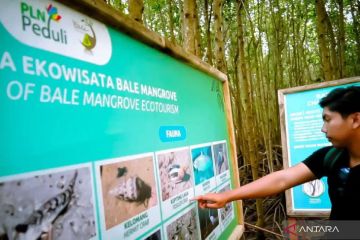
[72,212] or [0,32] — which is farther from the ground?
[0,32]

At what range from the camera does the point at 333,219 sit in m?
1.49

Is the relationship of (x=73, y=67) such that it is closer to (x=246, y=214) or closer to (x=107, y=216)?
(x=107, y=216)

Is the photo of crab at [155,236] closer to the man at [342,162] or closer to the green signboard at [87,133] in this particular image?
the green signboard at [87,133]

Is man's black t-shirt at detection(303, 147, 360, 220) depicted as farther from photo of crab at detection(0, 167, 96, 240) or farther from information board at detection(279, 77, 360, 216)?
photo of crab at detection(0, 167, 96, 240)

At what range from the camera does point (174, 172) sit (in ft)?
3.76

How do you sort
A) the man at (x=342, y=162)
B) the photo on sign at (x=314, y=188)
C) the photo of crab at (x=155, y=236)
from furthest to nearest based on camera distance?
1. the photo on sign at (x=314, y=188)
2. the man at (x=342, y=162)
3. the photo of crab at (x=155, y=236)

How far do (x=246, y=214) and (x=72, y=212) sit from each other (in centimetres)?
466

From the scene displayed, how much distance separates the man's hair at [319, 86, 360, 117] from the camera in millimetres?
1474

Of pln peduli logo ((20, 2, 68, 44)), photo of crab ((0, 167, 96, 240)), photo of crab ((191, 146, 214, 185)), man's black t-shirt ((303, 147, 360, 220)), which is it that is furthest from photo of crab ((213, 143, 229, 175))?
pln peduli logo ((20, 2, 68, 44))

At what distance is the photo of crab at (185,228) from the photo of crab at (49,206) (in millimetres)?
403

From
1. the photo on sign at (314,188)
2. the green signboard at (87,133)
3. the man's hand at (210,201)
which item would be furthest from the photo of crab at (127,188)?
the photo on sign at (314,188)

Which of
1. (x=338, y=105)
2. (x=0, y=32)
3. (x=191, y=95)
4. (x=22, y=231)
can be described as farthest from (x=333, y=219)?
(x=0, y=32)

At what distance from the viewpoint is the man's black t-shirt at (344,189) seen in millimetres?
1381

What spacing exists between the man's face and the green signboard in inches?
29.5
